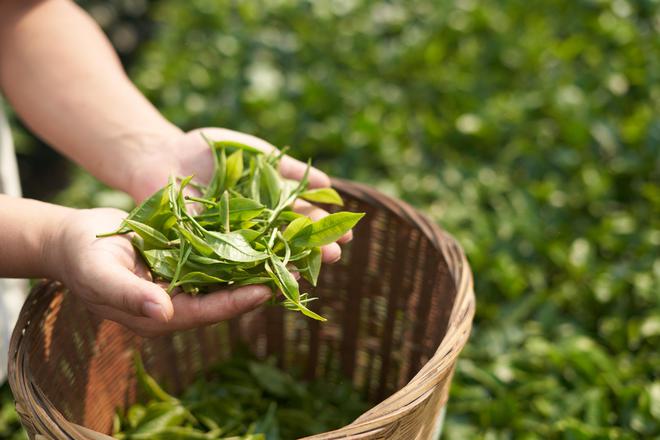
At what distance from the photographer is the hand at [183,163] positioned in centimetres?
125

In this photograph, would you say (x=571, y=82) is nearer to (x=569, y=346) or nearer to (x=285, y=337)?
(x=569, y=346)

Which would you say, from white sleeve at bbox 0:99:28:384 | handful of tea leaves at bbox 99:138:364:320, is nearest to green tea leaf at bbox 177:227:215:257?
handful of tea leaves at bbox 99:138:364:320

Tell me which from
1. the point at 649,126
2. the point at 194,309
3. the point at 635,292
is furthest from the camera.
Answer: the point at 649,126

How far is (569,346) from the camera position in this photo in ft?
5.02

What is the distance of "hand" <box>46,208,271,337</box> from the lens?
2.96 feet

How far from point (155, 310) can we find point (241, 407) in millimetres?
546

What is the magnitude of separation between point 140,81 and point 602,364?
1679 millimetres

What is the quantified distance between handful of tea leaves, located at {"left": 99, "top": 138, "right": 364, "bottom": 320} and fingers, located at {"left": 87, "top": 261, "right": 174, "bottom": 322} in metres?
0.08

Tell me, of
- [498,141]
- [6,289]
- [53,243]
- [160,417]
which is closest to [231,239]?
[53,243]

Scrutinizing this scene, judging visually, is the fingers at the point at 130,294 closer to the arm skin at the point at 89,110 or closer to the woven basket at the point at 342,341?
the woven basket at the point at 342,341

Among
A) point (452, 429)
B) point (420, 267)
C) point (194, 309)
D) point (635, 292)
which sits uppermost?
point (194, 309)

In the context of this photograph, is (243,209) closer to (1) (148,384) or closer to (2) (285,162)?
(2) (285,162)

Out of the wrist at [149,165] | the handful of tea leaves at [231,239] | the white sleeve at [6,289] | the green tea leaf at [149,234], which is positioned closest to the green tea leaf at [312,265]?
the handful of tea leaves at [231,239]

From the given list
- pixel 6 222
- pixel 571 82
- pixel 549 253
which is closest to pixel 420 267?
pixel 549 253
